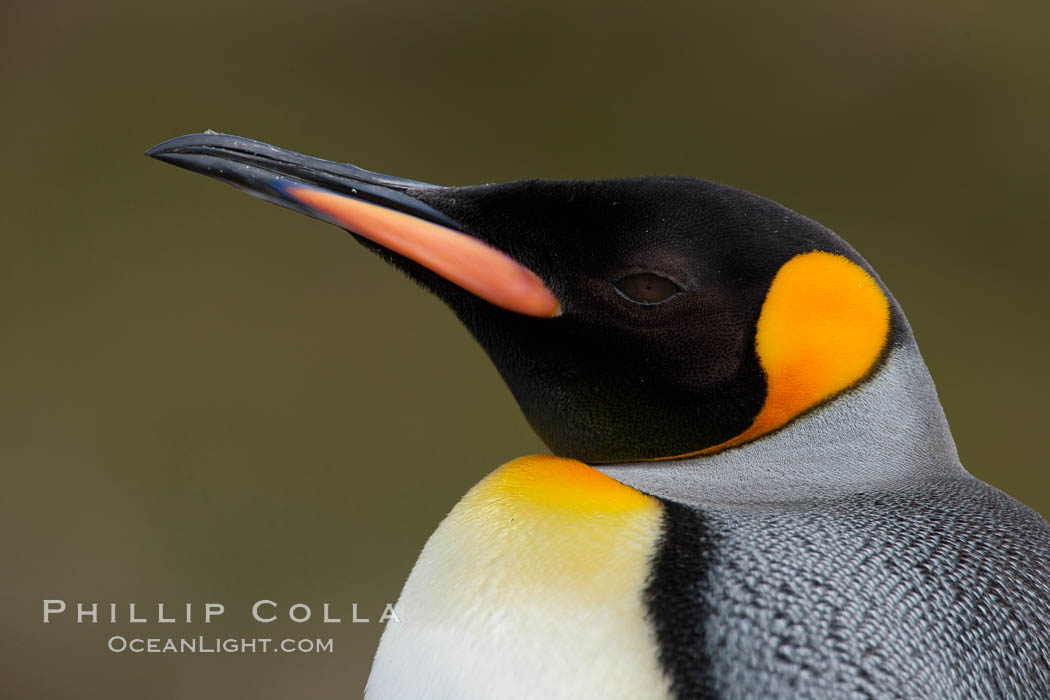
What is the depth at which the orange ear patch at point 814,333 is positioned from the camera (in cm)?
83

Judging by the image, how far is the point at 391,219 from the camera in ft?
2.84

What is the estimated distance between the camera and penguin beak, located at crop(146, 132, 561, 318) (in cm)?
86

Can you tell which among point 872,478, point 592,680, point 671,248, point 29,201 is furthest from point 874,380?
point 29,201

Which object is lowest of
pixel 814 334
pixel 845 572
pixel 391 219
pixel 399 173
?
pixel 845 572

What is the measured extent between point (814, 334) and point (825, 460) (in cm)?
10

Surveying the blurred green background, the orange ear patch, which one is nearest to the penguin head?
the orange ear patch

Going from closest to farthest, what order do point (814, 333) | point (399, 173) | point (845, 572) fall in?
1. point (845, 572)
2. point (814, 333)
3. point (399, 173)

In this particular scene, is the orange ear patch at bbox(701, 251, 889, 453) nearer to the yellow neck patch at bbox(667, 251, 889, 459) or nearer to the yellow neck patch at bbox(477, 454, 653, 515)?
the yellow neck patch at bbox(667, 251, 889, 459)

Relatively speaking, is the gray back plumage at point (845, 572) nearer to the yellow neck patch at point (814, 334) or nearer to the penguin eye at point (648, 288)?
the yellow neck patch at point (814, 334)

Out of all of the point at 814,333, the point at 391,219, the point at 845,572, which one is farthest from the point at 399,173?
the point at 845,572

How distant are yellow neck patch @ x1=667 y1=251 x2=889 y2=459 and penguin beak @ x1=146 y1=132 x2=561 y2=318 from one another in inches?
6.9

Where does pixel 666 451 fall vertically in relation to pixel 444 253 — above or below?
below

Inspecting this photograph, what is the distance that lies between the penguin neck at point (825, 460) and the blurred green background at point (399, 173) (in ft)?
8.15

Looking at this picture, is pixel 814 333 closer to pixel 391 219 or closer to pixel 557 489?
pixel 557 489
